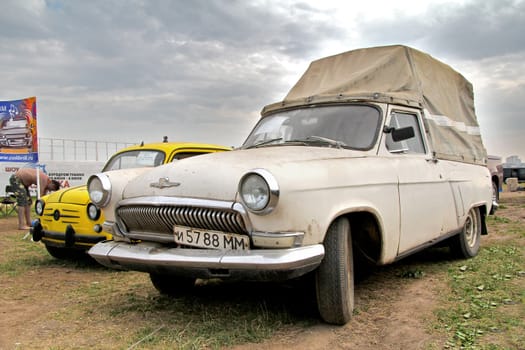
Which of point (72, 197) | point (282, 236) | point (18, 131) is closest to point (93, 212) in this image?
point (72, 197)

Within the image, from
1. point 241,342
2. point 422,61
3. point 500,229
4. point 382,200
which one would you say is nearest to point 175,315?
point 241,342

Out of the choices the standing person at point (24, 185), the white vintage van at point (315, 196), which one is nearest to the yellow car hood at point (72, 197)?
the white vintage van at point (315, 196)

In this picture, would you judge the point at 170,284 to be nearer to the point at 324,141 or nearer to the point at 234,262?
the point at 234,262

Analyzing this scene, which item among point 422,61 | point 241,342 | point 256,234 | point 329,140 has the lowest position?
point 241,342

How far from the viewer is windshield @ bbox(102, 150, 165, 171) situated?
6.75m

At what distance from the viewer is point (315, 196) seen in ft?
10.6

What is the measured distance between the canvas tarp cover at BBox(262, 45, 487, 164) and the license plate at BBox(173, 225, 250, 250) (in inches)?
81.0

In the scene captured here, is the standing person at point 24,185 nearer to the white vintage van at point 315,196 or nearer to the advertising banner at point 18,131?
the advertising banner at point 18,131

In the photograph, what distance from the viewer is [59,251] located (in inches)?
277

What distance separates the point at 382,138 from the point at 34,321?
3384mm

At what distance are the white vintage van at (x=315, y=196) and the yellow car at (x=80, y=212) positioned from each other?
177 centimetres

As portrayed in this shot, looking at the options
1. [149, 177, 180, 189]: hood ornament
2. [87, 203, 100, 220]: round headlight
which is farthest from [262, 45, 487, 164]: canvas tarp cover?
[87, 203, 100, 220]: round headlight

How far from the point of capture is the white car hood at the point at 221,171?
3281 millimetres

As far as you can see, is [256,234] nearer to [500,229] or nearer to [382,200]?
[382,200]
